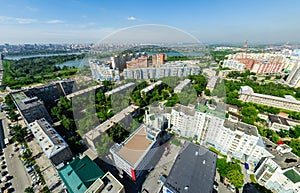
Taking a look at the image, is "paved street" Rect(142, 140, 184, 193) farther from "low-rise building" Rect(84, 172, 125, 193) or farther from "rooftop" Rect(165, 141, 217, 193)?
"low-rise building" Rect(84, 172, 125, 193)

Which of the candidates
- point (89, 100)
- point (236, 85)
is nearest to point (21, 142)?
point (89, 100)

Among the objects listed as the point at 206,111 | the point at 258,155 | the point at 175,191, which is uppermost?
the point at 206,111

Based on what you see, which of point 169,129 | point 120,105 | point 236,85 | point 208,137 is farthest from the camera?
point 236,85

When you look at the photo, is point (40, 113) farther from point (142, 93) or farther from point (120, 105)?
point (142, 93)

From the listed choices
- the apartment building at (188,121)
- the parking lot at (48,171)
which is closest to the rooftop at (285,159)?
the apartment building at (188,121)

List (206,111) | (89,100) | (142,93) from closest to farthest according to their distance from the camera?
(206,111)
(89,100)
(142,93)

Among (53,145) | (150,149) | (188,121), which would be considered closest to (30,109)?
(53,145)

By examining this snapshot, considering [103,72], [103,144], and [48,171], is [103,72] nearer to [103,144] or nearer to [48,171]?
[103,144]
